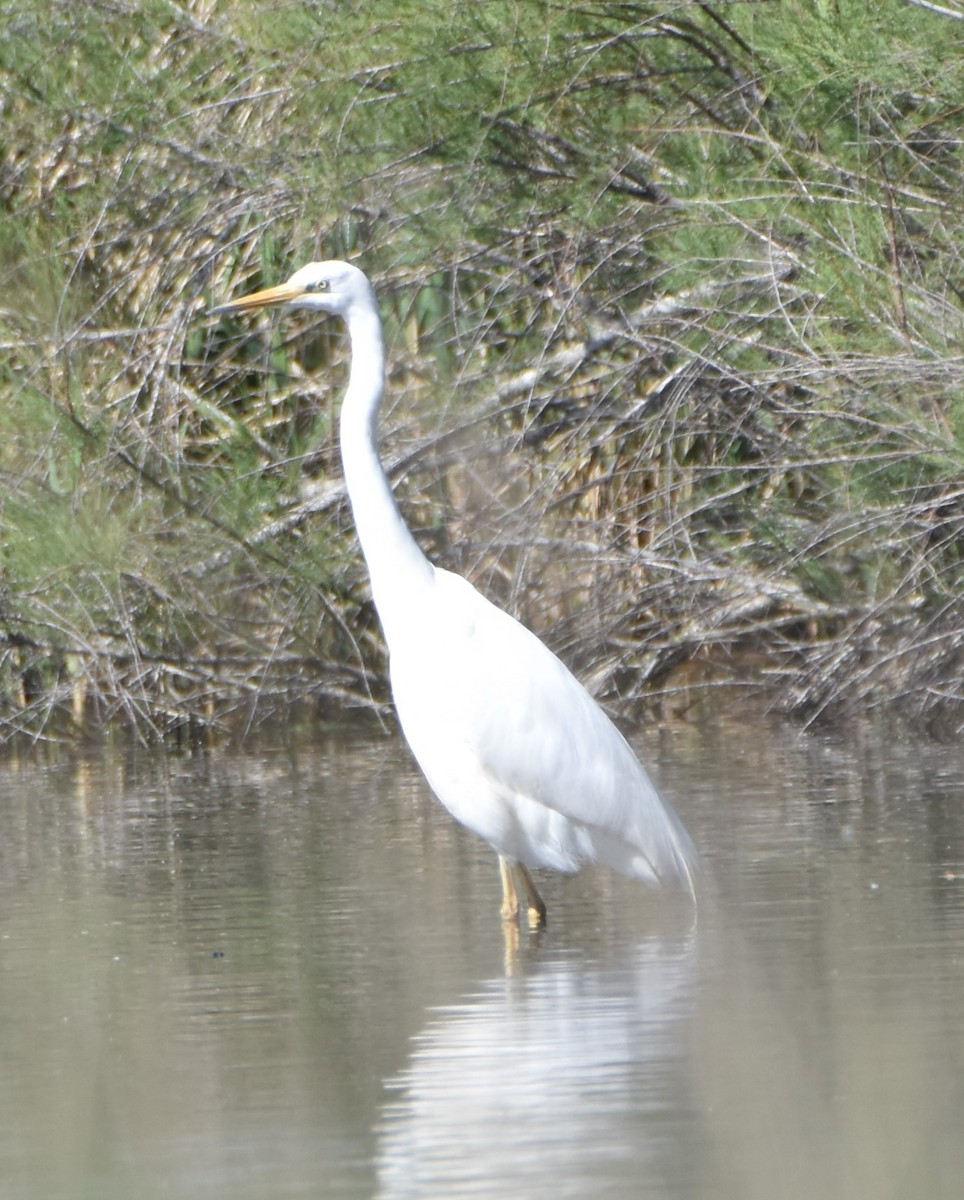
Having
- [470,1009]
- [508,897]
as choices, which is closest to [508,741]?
[508,897]

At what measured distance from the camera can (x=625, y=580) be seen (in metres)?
7.48

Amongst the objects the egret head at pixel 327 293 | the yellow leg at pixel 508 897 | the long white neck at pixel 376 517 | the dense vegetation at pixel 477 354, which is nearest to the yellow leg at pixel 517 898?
the yellow leg at pixel 508 897

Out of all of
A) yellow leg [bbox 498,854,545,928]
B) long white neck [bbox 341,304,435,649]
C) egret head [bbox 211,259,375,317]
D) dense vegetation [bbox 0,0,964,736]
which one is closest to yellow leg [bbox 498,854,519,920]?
yellow leg [bbox 498,854,545,928]

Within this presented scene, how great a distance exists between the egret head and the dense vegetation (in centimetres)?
160

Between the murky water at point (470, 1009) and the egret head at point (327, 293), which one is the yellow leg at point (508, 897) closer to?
the murky water at point (470, 1009)

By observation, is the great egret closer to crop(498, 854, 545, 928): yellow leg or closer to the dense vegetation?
crop(498, 854, 545, 928): yellow leg

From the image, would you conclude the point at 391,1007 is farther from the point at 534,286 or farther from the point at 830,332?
the point at 534,286

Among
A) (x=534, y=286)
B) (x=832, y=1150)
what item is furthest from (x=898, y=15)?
(x=832, y=1150)

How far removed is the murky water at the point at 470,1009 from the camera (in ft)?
9.08

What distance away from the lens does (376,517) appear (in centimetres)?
481

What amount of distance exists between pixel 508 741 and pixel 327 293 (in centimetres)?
130

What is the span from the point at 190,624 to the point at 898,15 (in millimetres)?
3318

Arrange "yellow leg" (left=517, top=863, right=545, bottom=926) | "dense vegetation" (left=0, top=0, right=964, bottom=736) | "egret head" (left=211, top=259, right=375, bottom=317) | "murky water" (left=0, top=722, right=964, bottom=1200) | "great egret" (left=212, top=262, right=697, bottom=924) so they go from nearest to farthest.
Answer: "murky water" (left=0, top=722, right=964, bottom=1200) < "yellow leg" (left=517, top=863, right=545, bottom=926) < "great egret" (left=212, top=262, right=697, bottom=924) < "egret head" (left=211, top=259, right=375, bottom=317) < "dense vegetation" (left=0, top=0, right=964, bottom=736)

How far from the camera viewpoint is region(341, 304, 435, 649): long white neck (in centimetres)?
480
